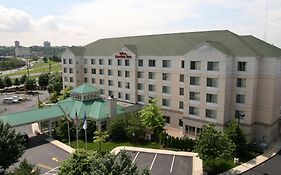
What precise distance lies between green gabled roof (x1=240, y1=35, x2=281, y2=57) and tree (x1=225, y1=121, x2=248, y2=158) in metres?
13.7

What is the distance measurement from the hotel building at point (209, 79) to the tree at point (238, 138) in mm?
4540

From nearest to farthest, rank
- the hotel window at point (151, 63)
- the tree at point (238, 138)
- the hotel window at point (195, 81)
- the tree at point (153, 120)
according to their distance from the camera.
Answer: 1. the tree at point (238, 138)
2. the hotel window at point (195, 81)
3. the tree at point (153, 120)
4. the hotel window at point (151, 63)

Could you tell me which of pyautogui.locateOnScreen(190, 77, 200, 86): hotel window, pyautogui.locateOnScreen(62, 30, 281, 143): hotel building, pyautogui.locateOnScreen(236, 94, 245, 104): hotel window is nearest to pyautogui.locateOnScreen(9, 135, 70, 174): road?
pyautogui.locateOnScreen(62, 30, 281, 143): hotel building

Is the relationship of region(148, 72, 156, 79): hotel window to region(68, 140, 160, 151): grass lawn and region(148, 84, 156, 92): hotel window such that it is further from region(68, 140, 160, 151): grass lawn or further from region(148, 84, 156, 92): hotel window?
region(68, 140, 160, 151): grass lawn

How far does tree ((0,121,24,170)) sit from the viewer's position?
2788 cm

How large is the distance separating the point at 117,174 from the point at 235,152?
79.5 ft

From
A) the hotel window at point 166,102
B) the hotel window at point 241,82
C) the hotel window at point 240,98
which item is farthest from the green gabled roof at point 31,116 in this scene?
the hotel window at point 241,82

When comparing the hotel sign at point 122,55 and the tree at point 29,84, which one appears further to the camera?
the tree at point 29,84

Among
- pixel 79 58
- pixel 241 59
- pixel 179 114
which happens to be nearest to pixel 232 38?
pixel 241 59

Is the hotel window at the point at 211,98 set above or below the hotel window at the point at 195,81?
below

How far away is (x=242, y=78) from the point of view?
140ft

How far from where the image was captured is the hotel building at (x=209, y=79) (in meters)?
42.1

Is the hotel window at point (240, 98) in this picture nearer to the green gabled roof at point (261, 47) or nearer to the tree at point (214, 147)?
the green gabled roof at point (261, 47)

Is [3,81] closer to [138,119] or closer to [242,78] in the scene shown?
[138,119]
